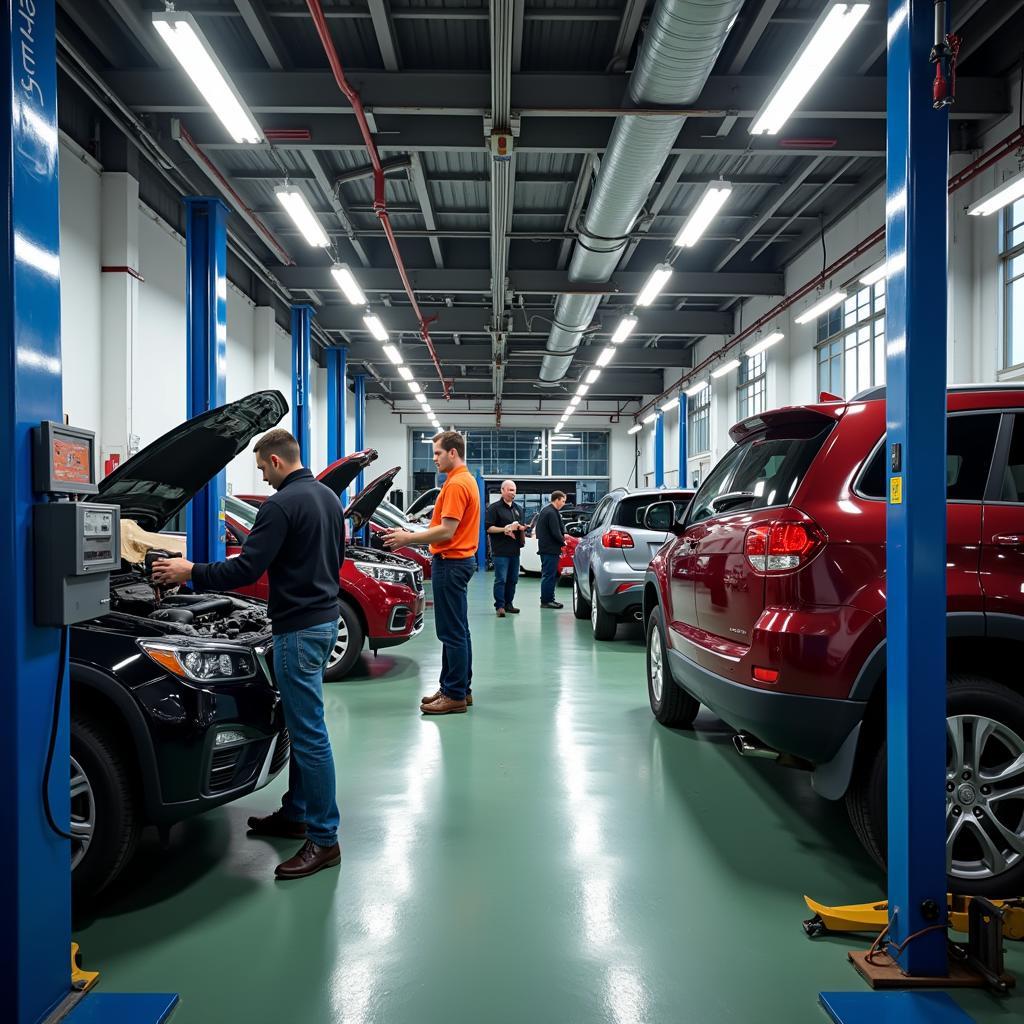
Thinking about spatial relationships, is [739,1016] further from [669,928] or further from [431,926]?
[431,926]

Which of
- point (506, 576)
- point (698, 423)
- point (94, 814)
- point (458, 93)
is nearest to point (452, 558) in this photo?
point (94, 814)

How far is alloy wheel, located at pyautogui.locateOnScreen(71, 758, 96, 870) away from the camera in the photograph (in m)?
2.41

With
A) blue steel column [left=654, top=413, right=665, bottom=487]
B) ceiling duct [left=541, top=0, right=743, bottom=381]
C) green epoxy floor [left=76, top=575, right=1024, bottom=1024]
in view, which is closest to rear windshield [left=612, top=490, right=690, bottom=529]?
ceiling duct [left=541, top=0, right=743, bottom=381]

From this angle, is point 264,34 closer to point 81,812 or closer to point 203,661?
point 203,661

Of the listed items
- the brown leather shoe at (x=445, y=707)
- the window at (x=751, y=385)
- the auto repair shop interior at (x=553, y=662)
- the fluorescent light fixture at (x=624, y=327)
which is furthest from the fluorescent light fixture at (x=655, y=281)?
the brown leather shoe at (x=445, y=707)

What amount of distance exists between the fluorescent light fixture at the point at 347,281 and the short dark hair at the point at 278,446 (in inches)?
294

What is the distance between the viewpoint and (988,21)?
6641 millimetres

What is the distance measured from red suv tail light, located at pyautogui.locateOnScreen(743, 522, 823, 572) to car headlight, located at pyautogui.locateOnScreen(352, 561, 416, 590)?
376 centimetres

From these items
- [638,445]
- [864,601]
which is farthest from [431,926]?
[638,445]

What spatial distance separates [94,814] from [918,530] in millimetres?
2684

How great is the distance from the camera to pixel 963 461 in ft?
8.90

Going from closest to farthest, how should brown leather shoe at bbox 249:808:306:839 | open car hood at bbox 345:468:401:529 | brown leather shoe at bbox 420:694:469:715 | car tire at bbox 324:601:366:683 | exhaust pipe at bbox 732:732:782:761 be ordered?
exhaust pipe at bbox 732:732:782:761
brown leather shoe at bbox 249:808:306:839
brown leather shoe at bbox 420:694:469:715
car tire at bbox 324:601:366:683
open car hood at bbox 345:468:401:529

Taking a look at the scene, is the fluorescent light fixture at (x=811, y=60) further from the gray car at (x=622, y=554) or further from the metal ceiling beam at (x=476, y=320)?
the metal ceiling beam at (x=476, y=320)

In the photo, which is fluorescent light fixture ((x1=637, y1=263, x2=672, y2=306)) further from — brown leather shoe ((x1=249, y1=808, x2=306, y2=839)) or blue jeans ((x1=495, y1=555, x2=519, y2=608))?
brown leather shoe ((x1=249, y1=808, x2=306, y2=839))
